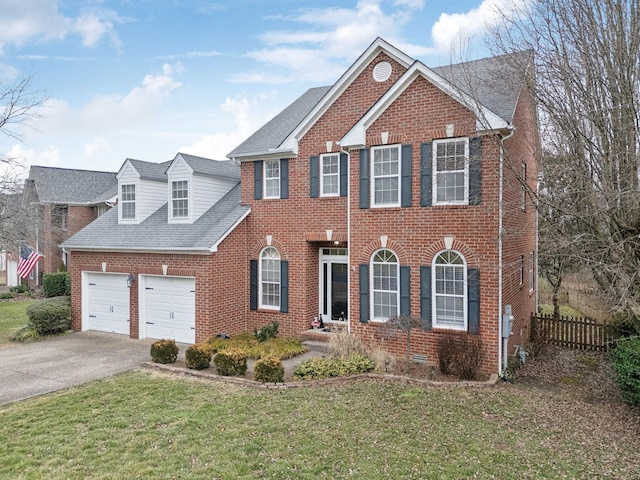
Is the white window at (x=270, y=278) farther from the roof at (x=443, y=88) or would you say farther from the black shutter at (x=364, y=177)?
the black shutter at (x=364, y=177)

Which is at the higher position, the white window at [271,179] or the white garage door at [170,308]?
the white window at [271,179]

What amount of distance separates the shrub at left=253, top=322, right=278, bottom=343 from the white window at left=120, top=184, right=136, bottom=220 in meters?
7.46

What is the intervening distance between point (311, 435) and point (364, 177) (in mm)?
7668

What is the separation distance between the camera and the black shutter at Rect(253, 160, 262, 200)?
50.1 ft

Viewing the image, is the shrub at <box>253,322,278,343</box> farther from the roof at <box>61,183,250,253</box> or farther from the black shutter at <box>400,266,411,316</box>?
the black shutter at <box>400,266,411,316</box>

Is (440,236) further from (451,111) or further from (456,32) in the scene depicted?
(456,32)

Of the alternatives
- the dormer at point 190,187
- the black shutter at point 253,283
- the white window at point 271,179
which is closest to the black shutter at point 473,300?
the white window at point 271,179

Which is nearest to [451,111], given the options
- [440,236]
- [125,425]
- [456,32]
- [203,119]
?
[456,32]

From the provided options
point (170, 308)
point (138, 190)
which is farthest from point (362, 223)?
point (138, 190)

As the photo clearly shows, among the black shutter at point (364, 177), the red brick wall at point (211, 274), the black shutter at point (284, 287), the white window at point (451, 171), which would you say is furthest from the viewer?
the black shutter at point (284, 287)

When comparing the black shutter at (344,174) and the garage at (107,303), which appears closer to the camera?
the black shutter at (344,174)

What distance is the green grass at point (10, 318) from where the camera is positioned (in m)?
16.4

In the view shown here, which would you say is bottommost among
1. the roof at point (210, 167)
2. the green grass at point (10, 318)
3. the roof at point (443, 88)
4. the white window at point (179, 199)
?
the green grass at point (10, 318)

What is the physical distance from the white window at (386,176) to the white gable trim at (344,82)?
261cm
